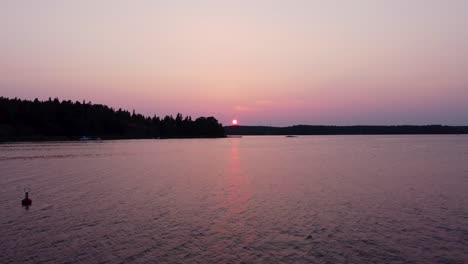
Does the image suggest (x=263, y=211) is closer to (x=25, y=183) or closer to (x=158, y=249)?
(x=158, y=249)

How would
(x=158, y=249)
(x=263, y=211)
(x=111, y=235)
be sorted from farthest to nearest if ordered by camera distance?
1. (x=263, y=211)
2. (x=111, y=235)
3. (x=158, y=249)

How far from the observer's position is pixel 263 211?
37.5 metres

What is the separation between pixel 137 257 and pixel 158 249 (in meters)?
1.78

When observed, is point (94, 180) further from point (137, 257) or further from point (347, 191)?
point (137, 257)

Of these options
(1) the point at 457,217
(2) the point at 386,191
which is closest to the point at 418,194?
(2) the point at 386,191

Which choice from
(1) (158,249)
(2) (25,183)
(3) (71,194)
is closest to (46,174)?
(2) (25,183)

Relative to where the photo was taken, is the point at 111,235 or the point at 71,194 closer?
→ the point at 111,235

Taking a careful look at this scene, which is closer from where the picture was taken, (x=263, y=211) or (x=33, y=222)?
(x=33, y=222)

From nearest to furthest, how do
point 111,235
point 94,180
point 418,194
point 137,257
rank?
point 137,257 < point 111,235 < point 418,194 < point 94,180

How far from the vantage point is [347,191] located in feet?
163

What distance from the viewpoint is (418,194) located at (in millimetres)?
46438

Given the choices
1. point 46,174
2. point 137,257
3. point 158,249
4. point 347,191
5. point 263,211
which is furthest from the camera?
point 46,174

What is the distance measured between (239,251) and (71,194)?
28.8 m

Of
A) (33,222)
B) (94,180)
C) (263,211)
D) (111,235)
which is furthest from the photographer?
(94,180)
